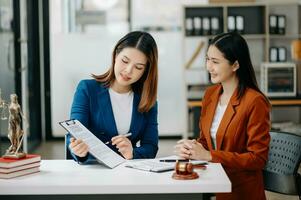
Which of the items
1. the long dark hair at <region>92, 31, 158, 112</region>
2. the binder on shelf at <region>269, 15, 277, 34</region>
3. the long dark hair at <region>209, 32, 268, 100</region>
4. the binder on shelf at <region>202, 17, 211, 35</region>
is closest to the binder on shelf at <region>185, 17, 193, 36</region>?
the binder on shelf at <region>202, 17, 211, 35</region>

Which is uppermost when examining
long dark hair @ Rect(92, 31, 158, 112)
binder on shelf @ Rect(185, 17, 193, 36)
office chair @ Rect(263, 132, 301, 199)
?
binder on shelf @ Rect(185, 17, 193, 36)

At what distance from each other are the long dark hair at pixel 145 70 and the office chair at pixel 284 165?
2.16ft

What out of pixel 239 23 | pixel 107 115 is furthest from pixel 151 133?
pixel 239 23

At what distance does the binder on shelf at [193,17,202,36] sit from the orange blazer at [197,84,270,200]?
3.60 meters

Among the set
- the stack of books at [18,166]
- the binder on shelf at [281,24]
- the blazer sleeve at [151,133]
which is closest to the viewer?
the stack of books at [18,166]

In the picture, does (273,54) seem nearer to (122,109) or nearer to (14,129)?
(122,109)

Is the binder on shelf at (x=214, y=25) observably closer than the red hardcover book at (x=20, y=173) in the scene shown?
No

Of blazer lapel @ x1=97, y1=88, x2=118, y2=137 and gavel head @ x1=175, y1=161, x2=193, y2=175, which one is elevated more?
blazer lapel @ x1=97, y1=88, x2=118, y2=137

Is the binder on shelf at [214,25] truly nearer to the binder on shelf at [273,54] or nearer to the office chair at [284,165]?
the binder on shelf at [273,54]

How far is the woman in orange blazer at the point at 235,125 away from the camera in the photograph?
91.8 inches

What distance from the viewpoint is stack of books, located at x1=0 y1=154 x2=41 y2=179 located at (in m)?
2.01

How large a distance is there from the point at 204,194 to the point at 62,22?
5442mm

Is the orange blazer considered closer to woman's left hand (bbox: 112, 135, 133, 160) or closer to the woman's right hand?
woman's left hand (bbox: 112, 135, 133, 160)

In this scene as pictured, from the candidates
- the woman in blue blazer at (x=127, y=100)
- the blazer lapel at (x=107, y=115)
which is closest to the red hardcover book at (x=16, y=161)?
the woman in blue blazer at (x=127, y=100)
